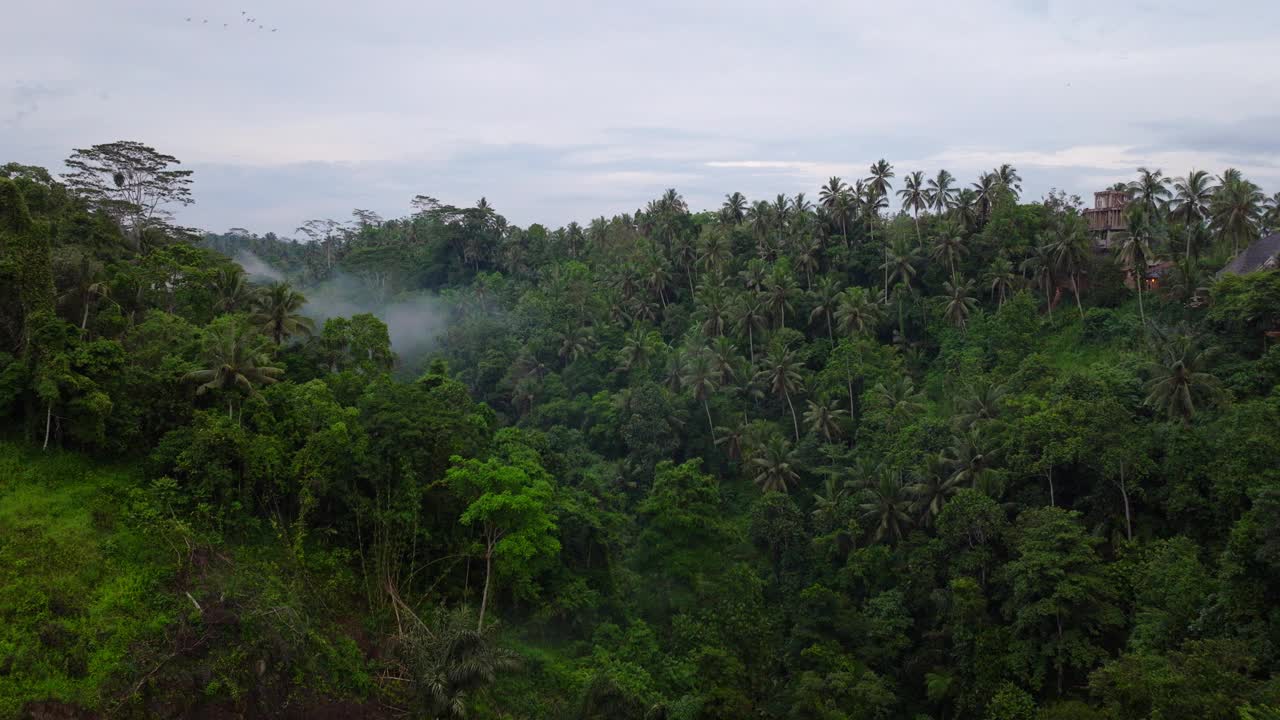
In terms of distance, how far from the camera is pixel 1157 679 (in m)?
26.6

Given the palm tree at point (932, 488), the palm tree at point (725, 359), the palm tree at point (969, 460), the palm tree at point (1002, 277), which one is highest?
the palm tree at point (1002, 277)

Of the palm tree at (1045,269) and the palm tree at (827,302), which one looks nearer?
the palm tree at (1045,269)

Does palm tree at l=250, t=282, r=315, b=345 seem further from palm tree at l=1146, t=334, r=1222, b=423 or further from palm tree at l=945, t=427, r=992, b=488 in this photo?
palm tree at l=1146, t=334, r=1222, b=423

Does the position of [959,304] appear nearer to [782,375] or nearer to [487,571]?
[782,375]

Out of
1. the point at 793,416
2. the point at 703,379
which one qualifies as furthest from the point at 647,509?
the point at 793,416

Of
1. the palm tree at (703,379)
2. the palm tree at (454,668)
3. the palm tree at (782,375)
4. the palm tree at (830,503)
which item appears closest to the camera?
the palm tree at (454,668)

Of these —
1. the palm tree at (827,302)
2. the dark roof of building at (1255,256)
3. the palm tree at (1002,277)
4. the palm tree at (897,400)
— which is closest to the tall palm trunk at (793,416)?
the palm tree at (897,400)

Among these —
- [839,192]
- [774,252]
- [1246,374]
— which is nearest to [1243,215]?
[1246,374]

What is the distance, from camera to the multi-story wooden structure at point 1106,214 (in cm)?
6794

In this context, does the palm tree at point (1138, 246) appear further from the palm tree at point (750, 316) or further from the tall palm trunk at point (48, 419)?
the tall palm trunk at point (48, 419)

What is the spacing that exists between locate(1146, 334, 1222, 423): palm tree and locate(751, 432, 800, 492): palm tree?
20607mm

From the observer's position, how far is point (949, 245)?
65.4 meters

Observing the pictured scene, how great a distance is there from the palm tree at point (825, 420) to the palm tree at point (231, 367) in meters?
35.0

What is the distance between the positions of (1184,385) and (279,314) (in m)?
44.1
